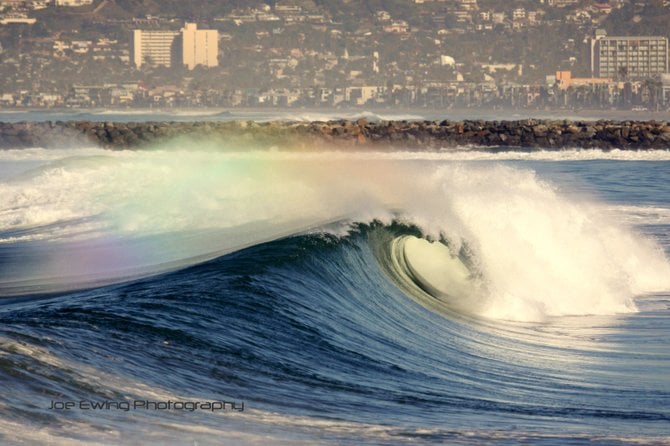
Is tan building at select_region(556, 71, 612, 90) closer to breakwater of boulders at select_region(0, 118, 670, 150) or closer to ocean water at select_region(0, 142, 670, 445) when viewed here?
breakwater of boulders at select_region(0, 118, 670, 150)

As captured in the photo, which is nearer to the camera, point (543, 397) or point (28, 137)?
point (543, 397)

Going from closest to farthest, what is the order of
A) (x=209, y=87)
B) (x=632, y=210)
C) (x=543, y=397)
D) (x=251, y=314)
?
1. (x=543, y=397)
2. (x=251, y=314)
3. (x=632, y=210)
4. (x=209, y=87)

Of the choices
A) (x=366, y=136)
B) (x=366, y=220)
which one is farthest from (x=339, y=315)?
(x=366, y=136)

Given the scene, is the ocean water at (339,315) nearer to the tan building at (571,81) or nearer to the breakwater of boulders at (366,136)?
the breakwater of boulders at (366,136)

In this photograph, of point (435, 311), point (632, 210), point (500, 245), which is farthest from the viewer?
point (632, 210)

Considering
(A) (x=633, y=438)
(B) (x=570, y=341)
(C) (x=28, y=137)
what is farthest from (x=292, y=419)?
(C) (x=28, y=137)

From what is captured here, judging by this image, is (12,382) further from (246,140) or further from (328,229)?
(246,140)

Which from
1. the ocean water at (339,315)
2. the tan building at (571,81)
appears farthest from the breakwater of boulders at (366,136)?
the tan building at (571,81)
